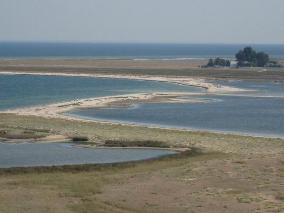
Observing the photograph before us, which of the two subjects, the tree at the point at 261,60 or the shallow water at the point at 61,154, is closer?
the shallow water at the point at 61,154

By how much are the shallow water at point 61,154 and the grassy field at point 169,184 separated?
1733 millimetres

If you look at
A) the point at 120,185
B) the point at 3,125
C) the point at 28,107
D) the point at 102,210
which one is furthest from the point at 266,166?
the point at 28,107

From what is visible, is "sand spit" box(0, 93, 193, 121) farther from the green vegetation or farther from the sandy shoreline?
the green vegetation

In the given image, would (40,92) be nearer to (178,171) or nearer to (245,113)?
(245,113)

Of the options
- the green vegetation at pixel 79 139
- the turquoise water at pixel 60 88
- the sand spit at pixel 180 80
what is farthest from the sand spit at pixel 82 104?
the green vegetation at pixel 79 139

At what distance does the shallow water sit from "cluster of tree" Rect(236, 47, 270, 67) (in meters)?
94.5

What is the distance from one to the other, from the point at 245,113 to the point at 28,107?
1888 cm

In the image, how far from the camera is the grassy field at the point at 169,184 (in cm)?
2425

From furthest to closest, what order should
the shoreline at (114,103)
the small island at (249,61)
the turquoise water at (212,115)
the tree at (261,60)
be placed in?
the small island at (249,61), the tree at (261,60), the shoreline at (114,103), the turquoise water at (212,115)

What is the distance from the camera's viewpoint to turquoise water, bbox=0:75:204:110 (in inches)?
2822

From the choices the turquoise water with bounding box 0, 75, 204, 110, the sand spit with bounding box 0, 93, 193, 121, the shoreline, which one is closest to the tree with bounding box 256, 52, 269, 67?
the shoreline

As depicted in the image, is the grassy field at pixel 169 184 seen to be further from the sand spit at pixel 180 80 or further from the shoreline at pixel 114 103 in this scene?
the sand spit at pixel 180 80

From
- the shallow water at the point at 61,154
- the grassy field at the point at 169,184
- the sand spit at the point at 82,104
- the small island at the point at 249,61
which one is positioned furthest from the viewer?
the small island at the point at 249,61

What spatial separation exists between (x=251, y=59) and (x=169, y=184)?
10627 centimetres
